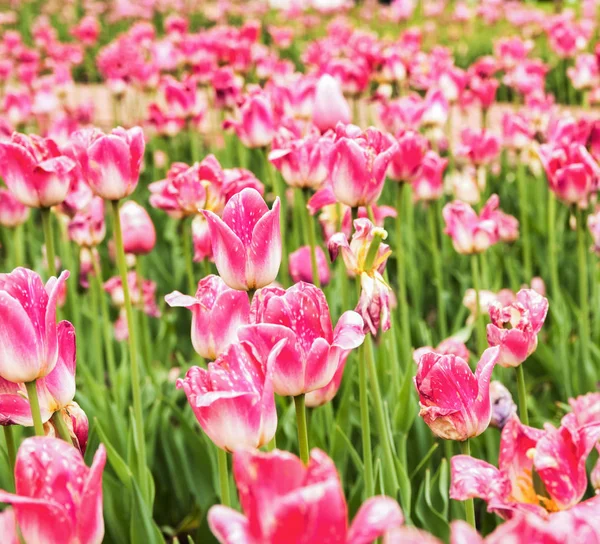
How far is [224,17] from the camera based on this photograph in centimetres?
1018

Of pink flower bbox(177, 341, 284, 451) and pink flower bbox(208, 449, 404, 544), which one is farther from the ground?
pink flower bbox(208, 449, 404, 544)

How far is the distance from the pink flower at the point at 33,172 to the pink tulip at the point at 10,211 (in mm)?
928

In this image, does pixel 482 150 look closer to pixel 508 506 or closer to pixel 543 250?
pixel 543 250

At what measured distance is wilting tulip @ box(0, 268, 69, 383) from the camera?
932 mm

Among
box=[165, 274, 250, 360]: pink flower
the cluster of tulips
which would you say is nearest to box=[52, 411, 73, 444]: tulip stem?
the cluster of tulips

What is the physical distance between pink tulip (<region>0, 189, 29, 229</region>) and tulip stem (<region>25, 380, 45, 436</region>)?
155 centimetres

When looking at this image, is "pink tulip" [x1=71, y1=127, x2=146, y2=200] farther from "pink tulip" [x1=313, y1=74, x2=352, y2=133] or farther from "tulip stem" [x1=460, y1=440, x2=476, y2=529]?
"tulip stem" [x1=460, y1=440, x2=476, y2=529]

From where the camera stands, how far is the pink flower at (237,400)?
84cm

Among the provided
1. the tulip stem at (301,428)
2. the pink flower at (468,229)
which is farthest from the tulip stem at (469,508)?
the pink flower at (468,229)

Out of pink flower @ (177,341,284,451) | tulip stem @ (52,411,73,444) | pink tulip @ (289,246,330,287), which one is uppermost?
pink flower @ (177,341,284,451)

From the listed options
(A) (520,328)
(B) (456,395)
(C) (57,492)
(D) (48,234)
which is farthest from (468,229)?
(C) (57,492)

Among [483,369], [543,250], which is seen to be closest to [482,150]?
[543,250]

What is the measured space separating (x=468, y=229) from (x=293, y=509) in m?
1.60

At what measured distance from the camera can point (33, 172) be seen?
151 centimetres
